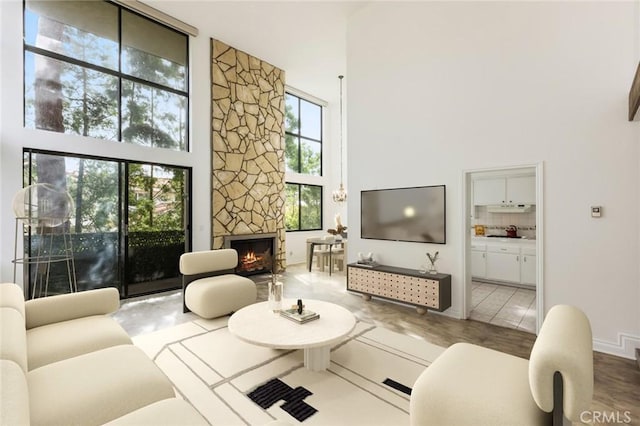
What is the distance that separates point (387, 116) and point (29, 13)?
5.16 m

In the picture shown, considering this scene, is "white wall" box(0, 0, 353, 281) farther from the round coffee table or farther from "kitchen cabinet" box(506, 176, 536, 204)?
"kitchen cabinet" box(506, 176, 536, 204)

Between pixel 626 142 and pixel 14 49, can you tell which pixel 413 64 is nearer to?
pixel 626 142

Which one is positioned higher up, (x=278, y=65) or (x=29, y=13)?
(x=278, y=65)

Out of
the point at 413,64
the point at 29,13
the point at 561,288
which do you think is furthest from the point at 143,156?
the point at 561,288

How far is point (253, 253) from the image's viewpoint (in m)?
6.48

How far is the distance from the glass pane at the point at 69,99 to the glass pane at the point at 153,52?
527mm

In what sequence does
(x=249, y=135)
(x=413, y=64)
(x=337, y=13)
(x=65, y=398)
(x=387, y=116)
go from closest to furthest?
(x=65, y=398) → (x=413, y=64) → (x=387, y=116) → (x=337, y=13) → (x=249, y=135)

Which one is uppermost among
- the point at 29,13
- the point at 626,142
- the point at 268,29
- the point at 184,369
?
the point at 268,29

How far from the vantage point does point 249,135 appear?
6.39m

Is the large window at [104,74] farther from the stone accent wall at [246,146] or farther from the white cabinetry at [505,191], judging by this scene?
the white cabinetry at [505,191]

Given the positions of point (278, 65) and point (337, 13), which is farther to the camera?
point (278, 65)

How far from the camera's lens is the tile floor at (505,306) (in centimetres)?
378

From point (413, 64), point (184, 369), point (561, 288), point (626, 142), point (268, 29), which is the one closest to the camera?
point (184, 369)

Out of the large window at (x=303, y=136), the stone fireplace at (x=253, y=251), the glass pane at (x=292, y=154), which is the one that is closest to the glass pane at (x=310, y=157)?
the large window at (x=303, y=136)
